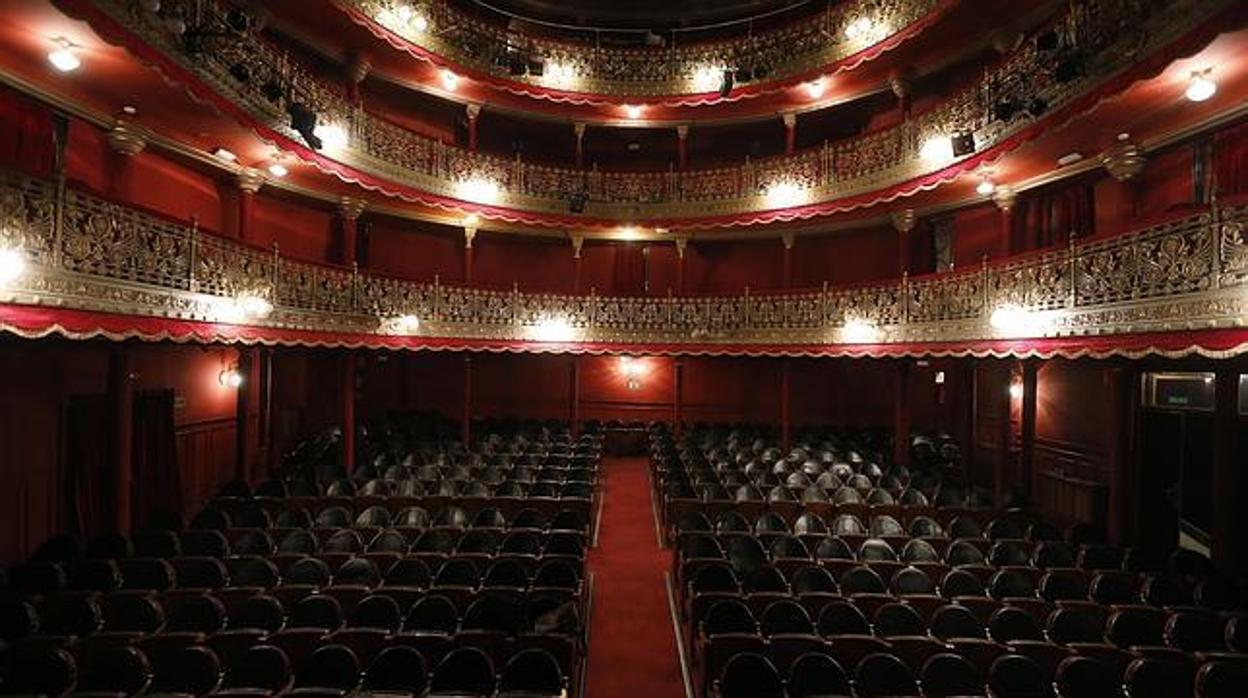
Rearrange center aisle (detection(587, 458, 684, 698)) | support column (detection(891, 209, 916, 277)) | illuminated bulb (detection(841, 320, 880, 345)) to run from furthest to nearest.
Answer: support column (detection(891, 209, 916, 277)) < illuminated bulb (detection(841, 320, 880, 345)) < center aisle (detection(587, 458, 684, 698))

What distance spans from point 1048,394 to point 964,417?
2876 millimetres

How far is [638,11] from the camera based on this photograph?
69.0 ft

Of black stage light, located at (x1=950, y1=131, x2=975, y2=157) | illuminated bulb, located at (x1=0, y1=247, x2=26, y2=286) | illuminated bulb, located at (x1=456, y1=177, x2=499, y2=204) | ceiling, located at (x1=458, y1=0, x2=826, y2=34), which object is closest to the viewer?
illuminated bulb, located at (x1=0, y1=247, x2=26, y2=286)

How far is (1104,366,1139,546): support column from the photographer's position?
10992 millimetres

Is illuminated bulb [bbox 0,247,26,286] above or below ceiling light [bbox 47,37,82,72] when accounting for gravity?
below

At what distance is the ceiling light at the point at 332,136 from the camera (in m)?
13.5

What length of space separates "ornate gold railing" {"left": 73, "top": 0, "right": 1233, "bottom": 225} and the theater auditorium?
0.09 meters

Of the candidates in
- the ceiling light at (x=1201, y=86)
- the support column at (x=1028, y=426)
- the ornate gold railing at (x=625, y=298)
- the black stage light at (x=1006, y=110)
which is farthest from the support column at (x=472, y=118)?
the ceiling light at (x=1201, y=86)

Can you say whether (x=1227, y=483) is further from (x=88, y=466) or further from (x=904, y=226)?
(x=88, y=466)

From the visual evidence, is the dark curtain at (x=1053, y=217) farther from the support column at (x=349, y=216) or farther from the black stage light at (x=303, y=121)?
the support column at (x=349, y=216)

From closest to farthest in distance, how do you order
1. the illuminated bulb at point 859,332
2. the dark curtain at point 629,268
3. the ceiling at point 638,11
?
the illuminated bulb at point 859,332 < the ceiling at point 638,11 < the dark curtain at point 629,268

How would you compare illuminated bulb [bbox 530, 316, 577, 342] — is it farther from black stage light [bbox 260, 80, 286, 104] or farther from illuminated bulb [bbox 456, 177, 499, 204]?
black stage light [bbox 260, 80, 286, 104]

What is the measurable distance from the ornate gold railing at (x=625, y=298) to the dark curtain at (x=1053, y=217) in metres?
2.65

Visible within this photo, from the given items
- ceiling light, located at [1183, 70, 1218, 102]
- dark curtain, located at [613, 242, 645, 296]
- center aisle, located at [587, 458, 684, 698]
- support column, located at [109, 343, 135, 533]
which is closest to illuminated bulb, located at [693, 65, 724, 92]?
dark curtain, located at [613, 242, 645, 296]
